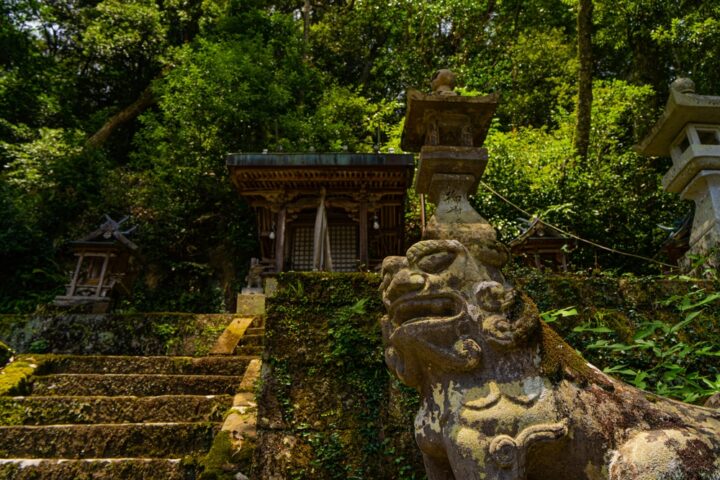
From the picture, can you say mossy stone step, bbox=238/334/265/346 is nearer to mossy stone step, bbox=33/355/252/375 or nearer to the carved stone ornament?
mossy stone step, bbox=33/355/252/375

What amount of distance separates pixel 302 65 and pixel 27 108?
29.8 feet

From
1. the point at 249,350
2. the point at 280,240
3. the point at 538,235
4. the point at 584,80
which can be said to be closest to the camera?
the point at 249,350

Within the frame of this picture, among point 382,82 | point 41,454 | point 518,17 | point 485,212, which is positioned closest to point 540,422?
point 41,454

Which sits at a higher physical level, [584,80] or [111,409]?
[584,80]

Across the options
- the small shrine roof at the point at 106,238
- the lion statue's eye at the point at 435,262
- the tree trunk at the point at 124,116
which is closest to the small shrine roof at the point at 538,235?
the lion statue's eye at the point at 435,262

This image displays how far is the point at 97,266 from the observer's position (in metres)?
10.8

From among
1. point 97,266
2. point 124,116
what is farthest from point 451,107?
point 124,116

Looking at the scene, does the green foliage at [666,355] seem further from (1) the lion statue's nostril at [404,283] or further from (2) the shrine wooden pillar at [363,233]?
(2) the shrine wooden pillar at [363,233]

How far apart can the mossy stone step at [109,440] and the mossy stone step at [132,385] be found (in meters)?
1.09

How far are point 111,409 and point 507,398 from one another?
4582 millimetres

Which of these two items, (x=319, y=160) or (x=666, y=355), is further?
(x=319, y=160)

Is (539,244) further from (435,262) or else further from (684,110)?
(435,262)

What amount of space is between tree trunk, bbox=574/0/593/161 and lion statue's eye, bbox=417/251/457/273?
455 inches

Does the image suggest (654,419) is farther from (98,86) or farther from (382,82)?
(98,86)
